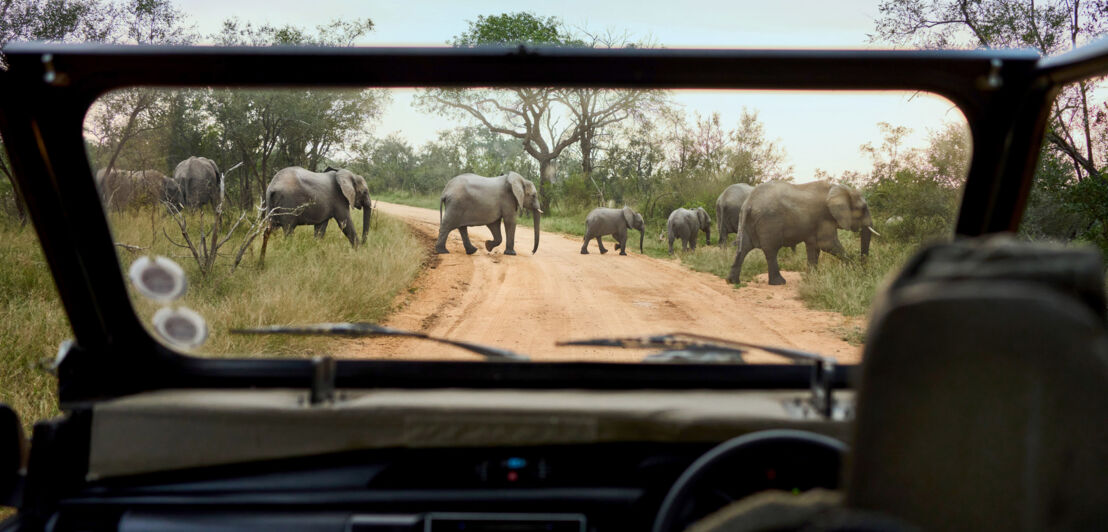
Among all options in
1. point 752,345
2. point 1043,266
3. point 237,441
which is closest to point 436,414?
point 237,441

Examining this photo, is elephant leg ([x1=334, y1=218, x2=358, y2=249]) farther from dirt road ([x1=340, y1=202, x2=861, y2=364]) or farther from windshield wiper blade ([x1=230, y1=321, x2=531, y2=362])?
windshield wiper blade ([x1=230, y1=321, x2=531, y2=362])

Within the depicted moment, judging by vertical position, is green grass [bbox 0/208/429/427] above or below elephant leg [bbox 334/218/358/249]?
below

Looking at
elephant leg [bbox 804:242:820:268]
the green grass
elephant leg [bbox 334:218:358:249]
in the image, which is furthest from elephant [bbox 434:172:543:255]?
elephant leg [bbox 804:242:820:268]

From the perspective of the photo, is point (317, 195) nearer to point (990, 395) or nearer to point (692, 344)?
point (692, 344)

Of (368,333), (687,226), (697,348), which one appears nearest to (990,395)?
(697,348)

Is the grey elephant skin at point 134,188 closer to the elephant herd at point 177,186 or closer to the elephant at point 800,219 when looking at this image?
the elephant herd at point 177,186

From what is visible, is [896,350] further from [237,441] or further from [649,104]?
[237,441]
